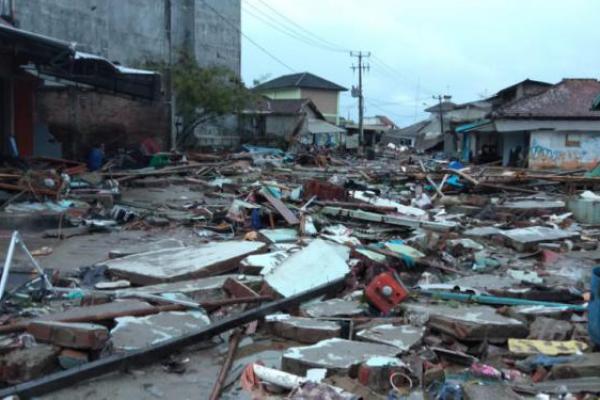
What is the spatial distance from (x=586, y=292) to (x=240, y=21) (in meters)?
36.9

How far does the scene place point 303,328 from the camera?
5.17m

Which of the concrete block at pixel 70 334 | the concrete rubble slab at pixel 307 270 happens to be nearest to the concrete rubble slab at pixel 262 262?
the concrete rubble slab at pixel 307 270

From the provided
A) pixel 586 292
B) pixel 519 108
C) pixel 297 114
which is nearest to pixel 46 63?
pixel 586 292

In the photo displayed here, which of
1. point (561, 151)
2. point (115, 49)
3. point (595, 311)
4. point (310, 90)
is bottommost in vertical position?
point (595, 311)

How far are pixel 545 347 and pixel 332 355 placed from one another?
1705mm

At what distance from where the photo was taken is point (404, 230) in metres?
10.8

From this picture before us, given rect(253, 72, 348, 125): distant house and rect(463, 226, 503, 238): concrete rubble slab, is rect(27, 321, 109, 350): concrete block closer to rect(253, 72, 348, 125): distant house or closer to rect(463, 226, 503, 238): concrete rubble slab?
rect(463, 226, 503, 238): concrete rubble slab

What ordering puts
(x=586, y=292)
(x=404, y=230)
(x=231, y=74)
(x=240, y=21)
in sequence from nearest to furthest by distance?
1. (x=586, y=292)
2. (x=404, y=230)
3. (x=231, y=74)
4. (x=240, y=21)

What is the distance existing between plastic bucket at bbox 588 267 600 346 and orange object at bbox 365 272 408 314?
185cm

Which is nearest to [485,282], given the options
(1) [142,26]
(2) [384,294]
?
(2) [384,294]

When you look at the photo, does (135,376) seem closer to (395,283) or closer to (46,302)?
(46,302)

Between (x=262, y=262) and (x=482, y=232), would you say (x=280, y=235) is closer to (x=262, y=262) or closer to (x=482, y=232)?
(x=262, y=262)

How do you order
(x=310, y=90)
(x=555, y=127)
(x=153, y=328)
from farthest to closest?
(x=310, y=90), (x=555, y=127), (x=153, y=328)

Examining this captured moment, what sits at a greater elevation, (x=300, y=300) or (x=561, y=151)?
(x=561, y=151)
